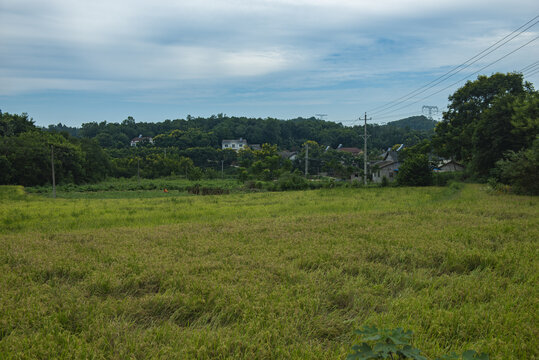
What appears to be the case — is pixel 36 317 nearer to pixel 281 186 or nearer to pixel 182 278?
pixel 182 278

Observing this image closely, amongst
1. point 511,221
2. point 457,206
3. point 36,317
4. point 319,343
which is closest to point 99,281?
point 36,317

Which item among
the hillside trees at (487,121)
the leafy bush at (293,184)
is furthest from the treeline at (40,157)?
the hillside trees at (487,121)

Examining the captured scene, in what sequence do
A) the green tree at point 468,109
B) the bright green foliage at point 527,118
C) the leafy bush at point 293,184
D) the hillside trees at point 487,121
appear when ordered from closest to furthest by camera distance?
the bright green foliage at point 527,118, the hillside trees at point 487,121, the green tree at point 468,109, the leafy bush at point 293,184

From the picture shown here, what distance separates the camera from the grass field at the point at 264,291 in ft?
12.6

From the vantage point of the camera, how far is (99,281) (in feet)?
18.4

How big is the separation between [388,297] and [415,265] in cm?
192

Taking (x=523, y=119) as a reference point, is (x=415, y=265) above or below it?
below

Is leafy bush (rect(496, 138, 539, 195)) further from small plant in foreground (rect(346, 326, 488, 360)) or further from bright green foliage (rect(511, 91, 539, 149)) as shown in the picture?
small plant in foreground (rect(346, 326, 488, 360))

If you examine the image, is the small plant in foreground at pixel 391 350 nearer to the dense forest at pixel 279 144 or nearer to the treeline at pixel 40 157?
the dense forest at pixel 279 144

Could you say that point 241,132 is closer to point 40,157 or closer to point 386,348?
point 40,157

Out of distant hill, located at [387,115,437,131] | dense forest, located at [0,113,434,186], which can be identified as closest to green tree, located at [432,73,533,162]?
dense forest, located at [0,113,434,186]

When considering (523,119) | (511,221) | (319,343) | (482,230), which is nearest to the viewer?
(319,343)

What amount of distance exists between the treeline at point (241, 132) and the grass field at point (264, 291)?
71347mm

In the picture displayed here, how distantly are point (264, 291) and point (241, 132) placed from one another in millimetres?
91281
